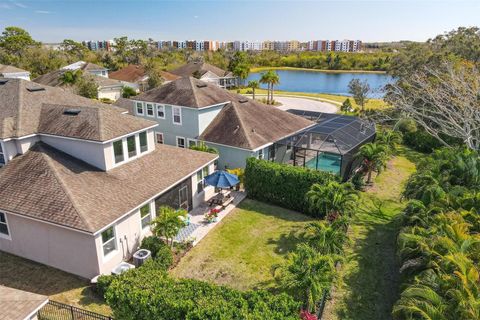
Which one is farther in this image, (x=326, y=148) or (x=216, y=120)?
(x=216, y=120)

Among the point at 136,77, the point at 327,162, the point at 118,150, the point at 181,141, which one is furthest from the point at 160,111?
the point at 136,77

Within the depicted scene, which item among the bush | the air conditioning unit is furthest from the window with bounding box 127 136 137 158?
the air conditioning unit

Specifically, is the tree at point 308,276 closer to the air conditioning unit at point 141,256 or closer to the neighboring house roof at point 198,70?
the air conditioning unit at point 141,256

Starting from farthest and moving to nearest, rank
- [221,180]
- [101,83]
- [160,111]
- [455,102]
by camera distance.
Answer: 1. [101,83]
2. [160,111]
3. [455,102]
4. [221,180]

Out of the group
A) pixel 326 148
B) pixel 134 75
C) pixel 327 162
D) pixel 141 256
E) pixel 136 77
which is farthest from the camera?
pixel 134 75

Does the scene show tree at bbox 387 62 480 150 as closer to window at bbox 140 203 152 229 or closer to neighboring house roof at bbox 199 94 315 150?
neighboring house roof at bbox 199 94 315 150

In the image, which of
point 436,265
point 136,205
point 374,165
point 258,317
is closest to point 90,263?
point 136,205

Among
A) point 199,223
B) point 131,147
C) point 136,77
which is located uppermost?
point 136,77

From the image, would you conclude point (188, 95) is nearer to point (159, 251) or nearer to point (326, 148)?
point (326, 148)
